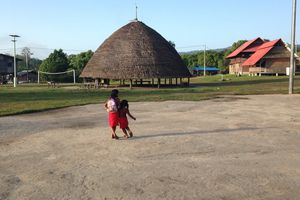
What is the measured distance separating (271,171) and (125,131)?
4526mm

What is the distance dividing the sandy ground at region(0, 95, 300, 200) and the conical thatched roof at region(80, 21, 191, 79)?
2670 centimetres

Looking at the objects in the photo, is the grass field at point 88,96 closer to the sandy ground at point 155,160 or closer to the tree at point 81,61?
the sandy ground at point 155,160

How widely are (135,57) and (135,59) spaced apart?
281 mm

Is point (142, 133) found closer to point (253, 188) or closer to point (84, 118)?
point (84, 118)

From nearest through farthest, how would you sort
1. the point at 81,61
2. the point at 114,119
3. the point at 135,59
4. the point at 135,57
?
the point at 114,119, the point at 135,59, the point at 135,57, the point at 81,61

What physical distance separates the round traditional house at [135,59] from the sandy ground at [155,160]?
87.2 feet

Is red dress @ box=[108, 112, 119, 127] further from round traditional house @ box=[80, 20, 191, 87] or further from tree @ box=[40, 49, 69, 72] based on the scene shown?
tree @ box=[40, 49, 69, 72]

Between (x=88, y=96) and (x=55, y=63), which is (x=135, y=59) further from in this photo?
(x=55, y=63)

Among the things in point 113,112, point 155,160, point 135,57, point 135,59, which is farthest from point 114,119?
point 135,57

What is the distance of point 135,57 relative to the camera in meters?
40.8

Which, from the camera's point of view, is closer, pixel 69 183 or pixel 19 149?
pixel 69 183

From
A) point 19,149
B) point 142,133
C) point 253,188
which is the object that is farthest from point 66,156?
point 253,188

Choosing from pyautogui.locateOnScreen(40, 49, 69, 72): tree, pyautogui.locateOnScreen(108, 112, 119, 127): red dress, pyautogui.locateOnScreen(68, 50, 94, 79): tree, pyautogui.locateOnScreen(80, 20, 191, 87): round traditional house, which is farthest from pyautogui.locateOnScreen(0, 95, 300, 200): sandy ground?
pyautogui.locateOnScreen(68, 50, 94, 79): tree

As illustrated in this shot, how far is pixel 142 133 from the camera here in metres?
10.8
